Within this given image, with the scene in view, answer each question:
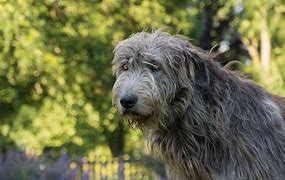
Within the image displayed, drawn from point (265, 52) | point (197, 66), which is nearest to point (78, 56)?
point (265, 52)

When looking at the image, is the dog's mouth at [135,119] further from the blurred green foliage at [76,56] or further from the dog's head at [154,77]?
the blurred green foliage at [76,56]

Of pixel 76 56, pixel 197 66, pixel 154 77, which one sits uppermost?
pixel 76 56

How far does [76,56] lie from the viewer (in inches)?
609

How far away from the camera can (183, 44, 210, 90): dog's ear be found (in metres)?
5.85

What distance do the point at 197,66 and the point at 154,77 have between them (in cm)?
48

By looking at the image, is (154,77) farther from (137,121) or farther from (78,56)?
(78,56)

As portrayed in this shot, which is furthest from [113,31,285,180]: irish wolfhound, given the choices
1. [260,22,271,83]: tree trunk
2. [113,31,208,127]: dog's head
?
[260,22,271,83]: tree trunk

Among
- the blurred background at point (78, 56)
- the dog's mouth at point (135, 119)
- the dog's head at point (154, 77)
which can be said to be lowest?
the dog's mouth at point (135, 119)

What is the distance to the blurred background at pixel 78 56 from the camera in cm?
1362

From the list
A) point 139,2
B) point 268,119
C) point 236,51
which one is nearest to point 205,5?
point 236,51

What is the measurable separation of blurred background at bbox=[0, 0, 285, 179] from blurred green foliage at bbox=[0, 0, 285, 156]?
18mm

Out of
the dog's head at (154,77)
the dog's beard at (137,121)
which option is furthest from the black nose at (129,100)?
the dog's beard at (137,121)

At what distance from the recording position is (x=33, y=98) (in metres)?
15.9

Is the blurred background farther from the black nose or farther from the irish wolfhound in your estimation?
the black nose
